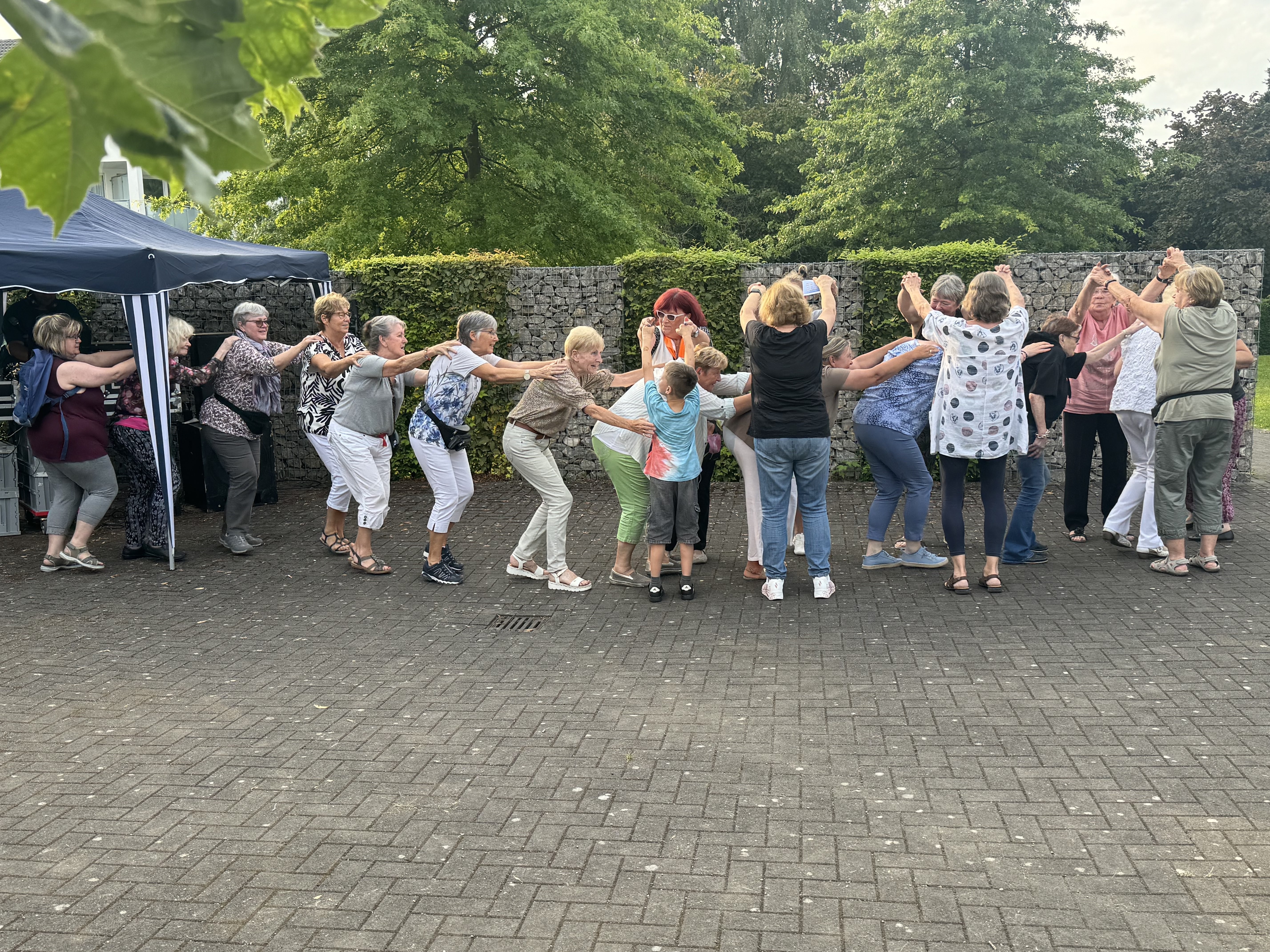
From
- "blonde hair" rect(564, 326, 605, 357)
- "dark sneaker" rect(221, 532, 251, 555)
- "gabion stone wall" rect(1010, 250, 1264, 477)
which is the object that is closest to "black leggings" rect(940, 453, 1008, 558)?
"blonde hair" rect(564, 326, 605, 357)

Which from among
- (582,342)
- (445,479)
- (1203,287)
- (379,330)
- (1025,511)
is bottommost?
(1025,511)

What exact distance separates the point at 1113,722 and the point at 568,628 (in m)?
3.36

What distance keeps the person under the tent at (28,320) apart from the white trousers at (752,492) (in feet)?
21.0

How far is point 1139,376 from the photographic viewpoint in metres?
8.65

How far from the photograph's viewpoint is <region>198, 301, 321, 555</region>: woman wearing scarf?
9.34m

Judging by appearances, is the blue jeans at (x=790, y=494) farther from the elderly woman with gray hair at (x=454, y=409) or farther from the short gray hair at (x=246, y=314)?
the short gray hair at (x=246, y=314)

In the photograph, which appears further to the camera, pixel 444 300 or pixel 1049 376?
pixel 444 300

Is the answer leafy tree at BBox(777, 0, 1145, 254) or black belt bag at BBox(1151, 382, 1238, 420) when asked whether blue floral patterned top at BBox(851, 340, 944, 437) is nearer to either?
black belt bag at BBox(1151, 382, 1238, 420)

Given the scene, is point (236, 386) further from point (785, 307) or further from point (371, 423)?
point (785, 307)

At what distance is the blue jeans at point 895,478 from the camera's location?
8.36 metres

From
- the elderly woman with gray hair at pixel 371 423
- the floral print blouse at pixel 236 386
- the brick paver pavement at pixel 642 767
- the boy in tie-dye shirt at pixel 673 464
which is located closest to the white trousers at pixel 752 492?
the brick paver pavement at pixel 642 767

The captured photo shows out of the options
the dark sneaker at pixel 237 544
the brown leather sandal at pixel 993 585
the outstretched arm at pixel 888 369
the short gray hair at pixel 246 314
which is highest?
the short gray hair at pixel 246 314

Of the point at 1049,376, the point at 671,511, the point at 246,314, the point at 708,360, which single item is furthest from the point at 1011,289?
the point at 246,314

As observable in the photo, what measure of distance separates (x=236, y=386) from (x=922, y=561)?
5675 millimetres
